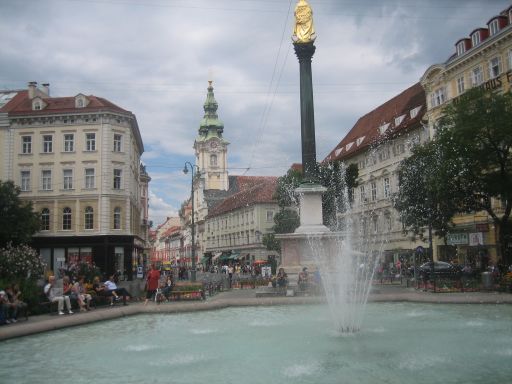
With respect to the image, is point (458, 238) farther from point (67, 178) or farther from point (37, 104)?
point (37, 104)

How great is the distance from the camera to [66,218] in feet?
159

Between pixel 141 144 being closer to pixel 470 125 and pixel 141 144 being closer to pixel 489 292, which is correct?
pixel 470 125

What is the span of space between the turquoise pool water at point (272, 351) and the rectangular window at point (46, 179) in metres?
37.0

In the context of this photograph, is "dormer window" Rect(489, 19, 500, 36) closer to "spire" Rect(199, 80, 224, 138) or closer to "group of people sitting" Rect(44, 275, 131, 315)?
"group of people sitting" Rect(44, 275, 131, 315)

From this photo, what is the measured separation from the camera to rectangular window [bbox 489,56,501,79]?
39.7 m

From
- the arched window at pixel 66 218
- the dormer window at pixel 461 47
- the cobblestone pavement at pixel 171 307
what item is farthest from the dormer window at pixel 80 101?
the dormer window at pixel 461 47

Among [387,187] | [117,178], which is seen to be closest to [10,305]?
[117,178]

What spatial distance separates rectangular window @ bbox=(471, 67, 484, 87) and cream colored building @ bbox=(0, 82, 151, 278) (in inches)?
1206

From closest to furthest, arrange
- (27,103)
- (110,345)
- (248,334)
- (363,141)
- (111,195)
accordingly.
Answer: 1. (110,345)
2. (248,334)
3. (111,195)
4. (27,103)
5. (363,141)

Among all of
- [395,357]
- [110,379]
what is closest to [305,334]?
[395,357]

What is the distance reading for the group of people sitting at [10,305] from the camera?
48.1 feet

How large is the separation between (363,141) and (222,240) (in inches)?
1842

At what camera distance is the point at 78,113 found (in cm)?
4912

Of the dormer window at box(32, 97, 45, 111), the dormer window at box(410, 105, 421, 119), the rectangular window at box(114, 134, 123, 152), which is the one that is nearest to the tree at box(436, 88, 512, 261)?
the dormer window at box(410, 105, 421, 119)
